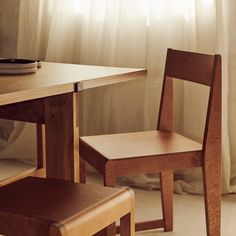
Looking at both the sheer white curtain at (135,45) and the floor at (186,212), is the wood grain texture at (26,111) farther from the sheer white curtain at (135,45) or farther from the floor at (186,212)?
the sheer white curtain at (135,45)

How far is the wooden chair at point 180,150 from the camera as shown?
2.11 meters

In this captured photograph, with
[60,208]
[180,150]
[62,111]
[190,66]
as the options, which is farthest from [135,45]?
[60,208]

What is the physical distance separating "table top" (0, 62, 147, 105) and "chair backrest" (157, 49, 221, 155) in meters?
0.24

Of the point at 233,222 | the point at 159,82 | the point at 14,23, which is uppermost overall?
the point at 14,23

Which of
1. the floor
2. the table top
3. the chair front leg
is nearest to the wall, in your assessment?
the floor

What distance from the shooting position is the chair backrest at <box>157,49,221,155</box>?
7.07ft

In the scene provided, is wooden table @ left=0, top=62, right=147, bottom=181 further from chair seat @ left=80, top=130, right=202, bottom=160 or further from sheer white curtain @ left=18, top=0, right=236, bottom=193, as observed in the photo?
sheer white curtain @ left=18, top=0, right=236, bottom=193

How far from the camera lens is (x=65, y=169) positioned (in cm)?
202

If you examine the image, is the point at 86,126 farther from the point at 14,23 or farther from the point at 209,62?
the point at 209,62

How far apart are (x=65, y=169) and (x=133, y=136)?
470mm

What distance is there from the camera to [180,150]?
2188mm

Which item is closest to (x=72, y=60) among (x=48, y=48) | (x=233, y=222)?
(x=48, y=48)

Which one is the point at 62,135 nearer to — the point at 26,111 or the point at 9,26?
the point at 26,111

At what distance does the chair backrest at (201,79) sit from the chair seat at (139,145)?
0.07m
